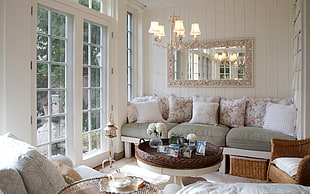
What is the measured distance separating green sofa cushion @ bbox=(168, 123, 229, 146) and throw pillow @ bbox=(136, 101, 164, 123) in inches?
21.3

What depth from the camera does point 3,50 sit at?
7.39ft

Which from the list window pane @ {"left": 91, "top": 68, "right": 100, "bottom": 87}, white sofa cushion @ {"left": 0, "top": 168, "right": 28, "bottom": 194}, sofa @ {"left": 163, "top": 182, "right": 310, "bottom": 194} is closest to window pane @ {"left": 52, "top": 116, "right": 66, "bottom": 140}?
window pane @ {"left": 91, "top": 68, "right": 100, "bottom": 87}

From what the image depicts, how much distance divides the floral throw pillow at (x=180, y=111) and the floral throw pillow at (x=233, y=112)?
22.7 inches

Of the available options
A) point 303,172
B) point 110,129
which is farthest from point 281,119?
point 110,129

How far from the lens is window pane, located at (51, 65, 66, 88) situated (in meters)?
2.89

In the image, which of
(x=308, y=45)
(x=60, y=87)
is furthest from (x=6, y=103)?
(x=308, y=45)

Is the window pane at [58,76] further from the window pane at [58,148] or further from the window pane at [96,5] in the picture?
the window pane at [96,5]

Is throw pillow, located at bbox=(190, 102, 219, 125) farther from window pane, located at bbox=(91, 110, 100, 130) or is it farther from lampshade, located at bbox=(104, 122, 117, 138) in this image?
lampshade, located at bbox=(104, 122, 117, 138)

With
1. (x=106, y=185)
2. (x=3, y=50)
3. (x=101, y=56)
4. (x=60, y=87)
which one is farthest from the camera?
(x=101, y=56)

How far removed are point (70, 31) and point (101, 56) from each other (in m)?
0.68

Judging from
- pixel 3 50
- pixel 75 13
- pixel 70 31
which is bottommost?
pixel 3 50

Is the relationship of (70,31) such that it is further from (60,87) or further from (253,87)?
(253,87)

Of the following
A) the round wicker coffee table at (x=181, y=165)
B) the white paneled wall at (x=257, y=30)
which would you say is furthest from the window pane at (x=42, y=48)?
the white paneled wall at (x=257, y=30)

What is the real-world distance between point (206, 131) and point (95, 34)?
7.14ft
